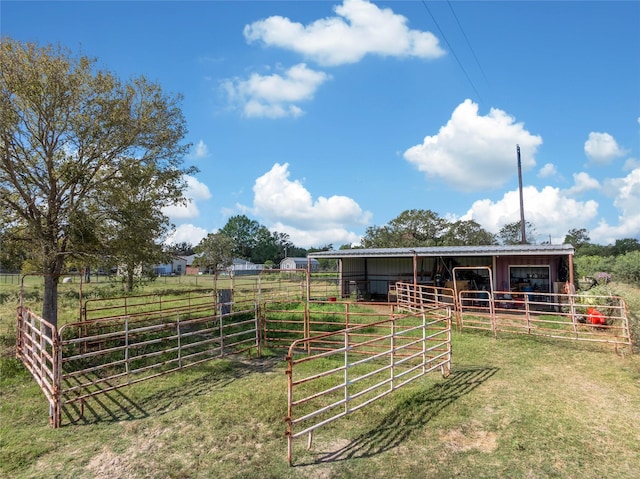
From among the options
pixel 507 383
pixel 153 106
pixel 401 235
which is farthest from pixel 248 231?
pixel 507 383

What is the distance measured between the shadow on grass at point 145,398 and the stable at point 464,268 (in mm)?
8952

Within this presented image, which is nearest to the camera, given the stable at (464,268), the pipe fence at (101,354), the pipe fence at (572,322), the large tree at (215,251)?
the pipe fence at (101,354)

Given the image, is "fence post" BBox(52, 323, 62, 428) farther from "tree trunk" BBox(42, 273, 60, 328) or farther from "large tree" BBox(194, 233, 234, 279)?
"large tree" BBox(194, 233, 234, 279)

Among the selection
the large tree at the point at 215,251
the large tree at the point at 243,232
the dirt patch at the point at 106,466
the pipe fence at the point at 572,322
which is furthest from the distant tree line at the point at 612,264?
the large tree at the point at 243,232

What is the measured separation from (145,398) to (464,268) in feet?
38.6

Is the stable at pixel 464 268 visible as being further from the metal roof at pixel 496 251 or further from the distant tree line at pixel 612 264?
the distant tree line at pixel 612 264

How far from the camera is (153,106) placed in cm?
1117

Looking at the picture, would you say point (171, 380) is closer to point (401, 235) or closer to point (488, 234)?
point (401, 235)

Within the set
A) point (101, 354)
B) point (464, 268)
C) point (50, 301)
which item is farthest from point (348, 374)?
point (464, 268)

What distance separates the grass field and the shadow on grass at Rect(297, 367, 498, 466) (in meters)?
0.02

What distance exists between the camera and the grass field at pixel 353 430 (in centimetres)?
431

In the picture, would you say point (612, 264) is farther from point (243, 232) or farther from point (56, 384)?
point (243, 232)

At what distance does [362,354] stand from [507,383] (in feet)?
10.6

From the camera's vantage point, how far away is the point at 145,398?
6559mm
